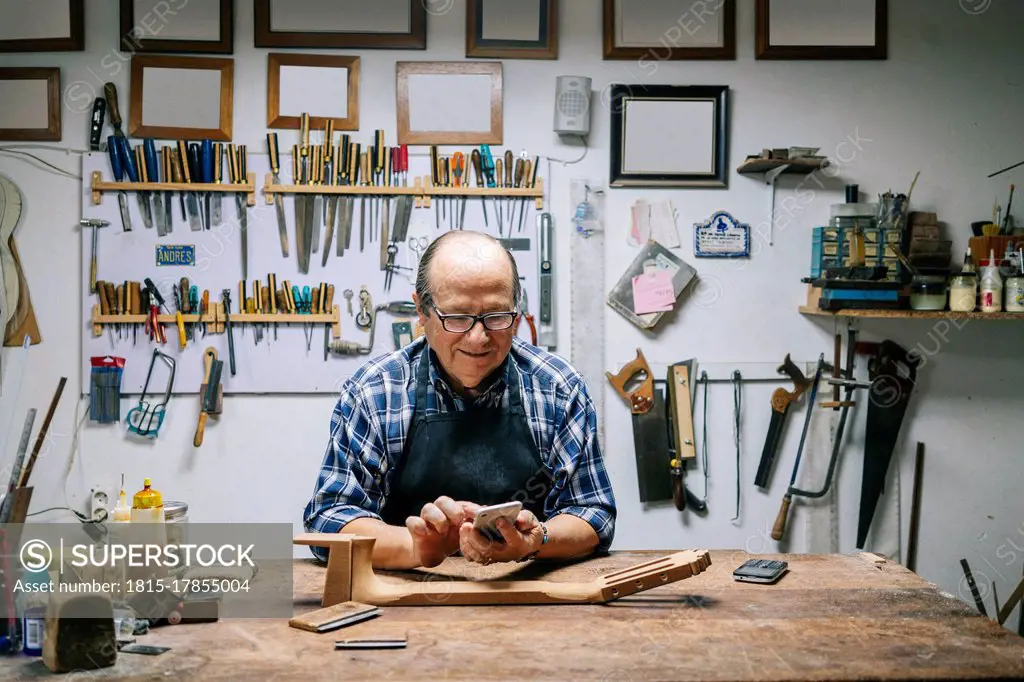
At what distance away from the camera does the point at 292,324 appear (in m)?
3.84

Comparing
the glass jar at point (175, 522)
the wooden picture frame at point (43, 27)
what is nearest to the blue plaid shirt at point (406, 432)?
the glass jar at point (175, 522)

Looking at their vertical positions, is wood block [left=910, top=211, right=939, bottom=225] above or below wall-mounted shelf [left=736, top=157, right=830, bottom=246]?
below

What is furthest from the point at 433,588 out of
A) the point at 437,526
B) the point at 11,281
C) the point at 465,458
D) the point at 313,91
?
the point at 11,281

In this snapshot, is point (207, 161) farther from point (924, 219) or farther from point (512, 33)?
point (924, 219)

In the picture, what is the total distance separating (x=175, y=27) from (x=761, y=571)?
3244 mm

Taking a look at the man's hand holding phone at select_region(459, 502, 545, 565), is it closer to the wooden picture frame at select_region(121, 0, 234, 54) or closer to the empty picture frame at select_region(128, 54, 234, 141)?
the empty picture frame at select_region(128, 54, 234, 141)

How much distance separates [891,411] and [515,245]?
1796 mm

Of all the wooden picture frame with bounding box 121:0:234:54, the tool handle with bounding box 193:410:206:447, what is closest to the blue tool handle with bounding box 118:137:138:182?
the wooden picture frame with bounding box 121:0:234:54

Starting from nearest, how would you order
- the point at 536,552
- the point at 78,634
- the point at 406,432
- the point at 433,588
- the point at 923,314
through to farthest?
1. the point at 78,634
2. the point at 433,588
3. the point at 536,552
4. the point at 406,432
5. the point at 923,314

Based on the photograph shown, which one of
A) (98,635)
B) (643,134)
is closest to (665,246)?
(643,134)

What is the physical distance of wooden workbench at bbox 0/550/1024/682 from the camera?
152 centimetres

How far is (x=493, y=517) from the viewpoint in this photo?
76.2 inches

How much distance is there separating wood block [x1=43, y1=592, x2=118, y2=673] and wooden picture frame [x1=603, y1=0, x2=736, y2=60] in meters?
3.09

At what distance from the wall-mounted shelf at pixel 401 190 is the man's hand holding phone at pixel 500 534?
6.70 ft
